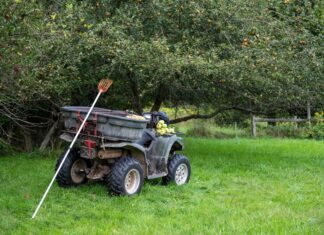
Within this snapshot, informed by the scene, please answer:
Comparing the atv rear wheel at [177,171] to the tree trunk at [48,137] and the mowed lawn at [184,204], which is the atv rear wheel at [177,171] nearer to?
the mowed lawn at [184,204]

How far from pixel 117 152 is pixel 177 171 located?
131 cm

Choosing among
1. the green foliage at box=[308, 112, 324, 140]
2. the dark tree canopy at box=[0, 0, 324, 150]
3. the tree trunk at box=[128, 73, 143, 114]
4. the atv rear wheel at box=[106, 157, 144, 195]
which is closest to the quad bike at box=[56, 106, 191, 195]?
the atv rear wheel at box=[106, 157, 144, 195]

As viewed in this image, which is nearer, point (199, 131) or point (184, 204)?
point (184, 204)

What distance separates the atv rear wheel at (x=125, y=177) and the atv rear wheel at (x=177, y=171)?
0.84 meters

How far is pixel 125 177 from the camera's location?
7141mm

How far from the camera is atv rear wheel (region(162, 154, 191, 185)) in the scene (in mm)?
8164

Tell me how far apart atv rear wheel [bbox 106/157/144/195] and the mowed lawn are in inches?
5.3

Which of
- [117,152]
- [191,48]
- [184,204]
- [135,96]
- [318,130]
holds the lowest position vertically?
[184,204]

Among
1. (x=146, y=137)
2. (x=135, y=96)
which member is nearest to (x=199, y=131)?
(x=135, y=96)

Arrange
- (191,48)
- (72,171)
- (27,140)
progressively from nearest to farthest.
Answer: (72,171) < (191,48) < (27,140)

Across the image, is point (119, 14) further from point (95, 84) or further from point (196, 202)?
point (196, 202)

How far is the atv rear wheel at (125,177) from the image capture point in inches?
279

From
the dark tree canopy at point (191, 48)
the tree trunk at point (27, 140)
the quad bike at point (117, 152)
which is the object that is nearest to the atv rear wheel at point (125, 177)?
the quad bike at point (117, 152)

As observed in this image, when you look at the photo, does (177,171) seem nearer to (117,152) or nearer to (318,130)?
(117,152)
